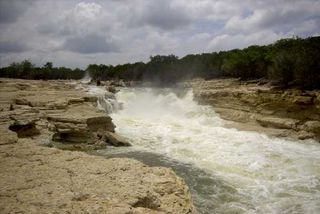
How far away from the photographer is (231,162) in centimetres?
1211

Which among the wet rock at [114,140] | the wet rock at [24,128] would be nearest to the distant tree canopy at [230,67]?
the wet rock at [114,140]

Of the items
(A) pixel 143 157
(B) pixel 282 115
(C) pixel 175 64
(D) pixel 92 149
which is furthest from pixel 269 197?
(C) pixel 175 64

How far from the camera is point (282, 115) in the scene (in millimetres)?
18328

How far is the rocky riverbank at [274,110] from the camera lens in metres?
16.9

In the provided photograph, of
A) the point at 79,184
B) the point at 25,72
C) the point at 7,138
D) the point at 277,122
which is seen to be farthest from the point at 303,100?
the point at 25,72

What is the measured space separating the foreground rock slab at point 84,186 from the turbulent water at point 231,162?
375cm

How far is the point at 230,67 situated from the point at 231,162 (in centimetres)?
1986

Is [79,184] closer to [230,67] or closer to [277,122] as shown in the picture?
[277,122]

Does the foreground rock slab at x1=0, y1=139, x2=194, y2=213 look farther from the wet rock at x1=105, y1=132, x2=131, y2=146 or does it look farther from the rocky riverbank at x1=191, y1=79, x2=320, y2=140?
the rocky riverbank at x1=191, y1=79, x2=320, y2=140

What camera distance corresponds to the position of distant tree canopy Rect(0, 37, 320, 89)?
19.5 meters

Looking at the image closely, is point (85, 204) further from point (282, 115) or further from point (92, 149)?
point (282, 115)

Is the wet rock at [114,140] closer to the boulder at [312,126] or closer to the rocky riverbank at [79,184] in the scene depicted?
the rocky riverbank at [79,184]

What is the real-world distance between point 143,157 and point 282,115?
969 cm

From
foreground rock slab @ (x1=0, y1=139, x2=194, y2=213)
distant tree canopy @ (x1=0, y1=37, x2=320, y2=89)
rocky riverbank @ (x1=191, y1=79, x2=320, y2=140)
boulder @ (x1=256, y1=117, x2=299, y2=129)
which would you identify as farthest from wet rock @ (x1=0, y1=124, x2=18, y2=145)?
distant tree canopy @ (x1=0, y1=37, x2=320, y2=89)
